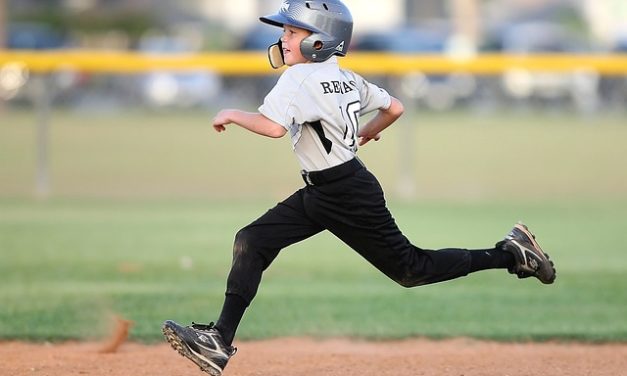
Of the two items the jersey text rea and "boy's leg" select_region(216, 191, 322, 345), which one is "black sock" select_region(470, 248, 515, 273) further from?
the jersey text rea

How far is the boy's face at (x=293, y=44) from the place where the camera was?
20.0 ft

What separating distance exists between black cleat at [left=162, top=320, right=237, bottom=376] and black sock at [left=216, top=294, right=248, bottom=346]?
0.05m

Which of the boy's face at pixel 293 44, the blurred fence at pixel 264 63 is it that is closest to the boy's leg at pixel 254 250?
the boy's face at pixel 293 44

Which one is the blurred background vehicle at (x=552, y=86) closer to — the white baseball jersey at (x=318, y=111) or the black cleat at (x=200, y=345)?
the white baseball jersey at (x=318, y=111)

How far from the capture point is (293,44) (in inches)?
241

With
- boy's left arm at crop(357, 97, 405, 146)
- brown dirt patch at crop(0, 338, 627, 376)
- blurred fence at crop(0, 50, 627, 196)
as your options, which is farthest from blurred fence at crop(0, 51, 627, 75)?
boy's left arm at crop(357, 97, 405, 146)

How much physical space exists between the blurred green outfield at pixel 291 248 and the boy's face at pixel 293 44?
2597 millimetres

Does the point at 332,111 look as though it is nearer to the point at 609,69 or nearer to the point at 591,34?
the point at 609,69

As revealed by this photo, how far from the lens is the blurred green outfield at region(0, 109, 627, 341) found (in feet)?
28.2

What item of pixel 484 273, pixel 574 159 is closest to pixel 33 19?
pixel 574 159

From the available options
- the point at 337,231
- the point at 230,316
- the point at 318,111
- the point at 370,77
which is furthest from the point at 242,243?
the point at 370,77

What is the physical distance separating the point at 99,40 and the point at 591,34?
85.8ft

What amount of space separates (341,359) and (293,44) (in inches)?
81.6

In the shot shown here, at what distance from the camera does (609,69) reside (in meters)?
15.8
